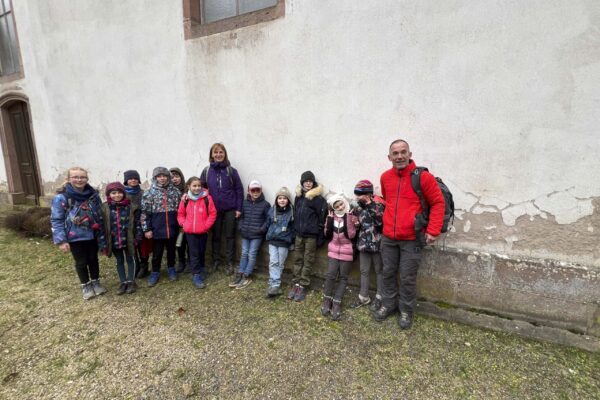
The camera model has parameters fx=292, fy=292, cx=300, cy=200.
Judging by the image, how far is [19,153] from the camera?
6844 millimetres

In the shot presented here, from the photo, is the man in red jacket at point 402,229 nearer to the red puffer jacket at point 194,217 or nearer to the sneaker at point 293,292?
the sneaker at point 293,292

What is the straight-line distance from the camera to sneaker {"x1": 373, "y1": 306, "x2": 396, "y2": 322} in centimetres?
288

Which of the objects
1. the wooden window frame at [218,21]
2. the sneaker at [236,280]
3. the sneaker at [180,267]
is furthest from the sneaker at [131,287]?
the wooden window frame at [218,21]

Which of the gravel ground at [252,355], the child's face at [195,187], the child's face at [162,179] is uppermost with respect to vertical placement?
the child's face at [162,179]

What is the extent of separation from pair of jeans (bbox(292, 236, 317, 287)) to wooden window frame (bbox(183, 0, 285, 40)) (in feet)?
8.54

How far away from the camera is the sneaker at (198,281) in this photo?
3.57 metres

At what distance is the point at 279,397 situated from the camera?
204 centimetres

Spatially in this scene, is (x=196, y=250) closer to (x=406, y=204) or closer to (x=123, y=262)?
(x=123, y=262)

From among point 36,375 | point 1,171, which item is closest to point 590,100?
point 36,375

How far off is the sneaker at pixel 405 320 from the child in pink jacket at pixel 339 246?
1.97 feet

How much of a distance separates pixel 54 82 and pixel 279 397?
6.56 m

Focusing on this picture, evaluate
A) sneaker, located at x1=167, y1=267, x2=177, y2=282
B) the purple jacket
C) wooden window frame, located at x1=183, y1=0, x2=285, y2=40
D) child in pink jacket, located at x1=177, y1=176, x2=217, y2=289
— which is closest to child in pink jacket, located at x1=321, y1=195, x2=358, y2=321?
the purple jacket

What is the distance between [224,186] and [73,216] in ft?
5.28

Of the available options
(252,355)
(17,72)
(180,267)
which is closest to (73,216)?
(180,267)
